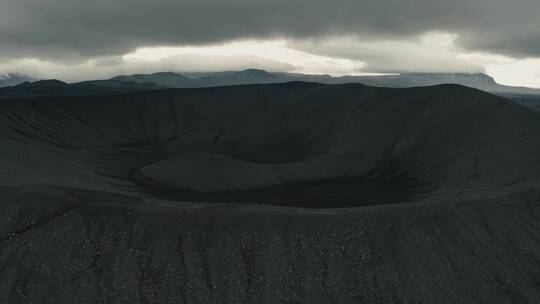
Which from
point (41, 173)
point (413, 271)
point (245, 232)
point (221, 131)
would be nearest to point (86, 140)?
point (221, 131)

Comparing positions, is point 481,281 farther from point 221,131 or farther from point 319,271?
point 221,131

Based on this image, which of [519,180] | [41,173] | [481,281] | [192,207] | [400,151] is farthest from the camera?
[400,151]

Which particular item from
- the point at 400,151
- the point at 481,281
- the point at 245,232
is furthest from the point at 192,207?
the point at 400,151

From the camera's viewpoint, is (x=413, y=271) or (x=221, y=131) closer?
(x=413, y=271)

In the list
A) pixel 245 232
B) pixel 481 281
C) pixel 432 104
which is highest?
pixel 432 104

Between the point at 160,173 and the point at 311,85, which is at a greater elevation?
the point at 311,85

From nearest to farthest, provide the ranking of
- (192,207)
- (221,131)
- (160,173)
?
(192,207)
(160,173)
(221,131)

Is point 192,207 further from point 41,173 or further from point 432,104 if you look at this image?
point 432,104
